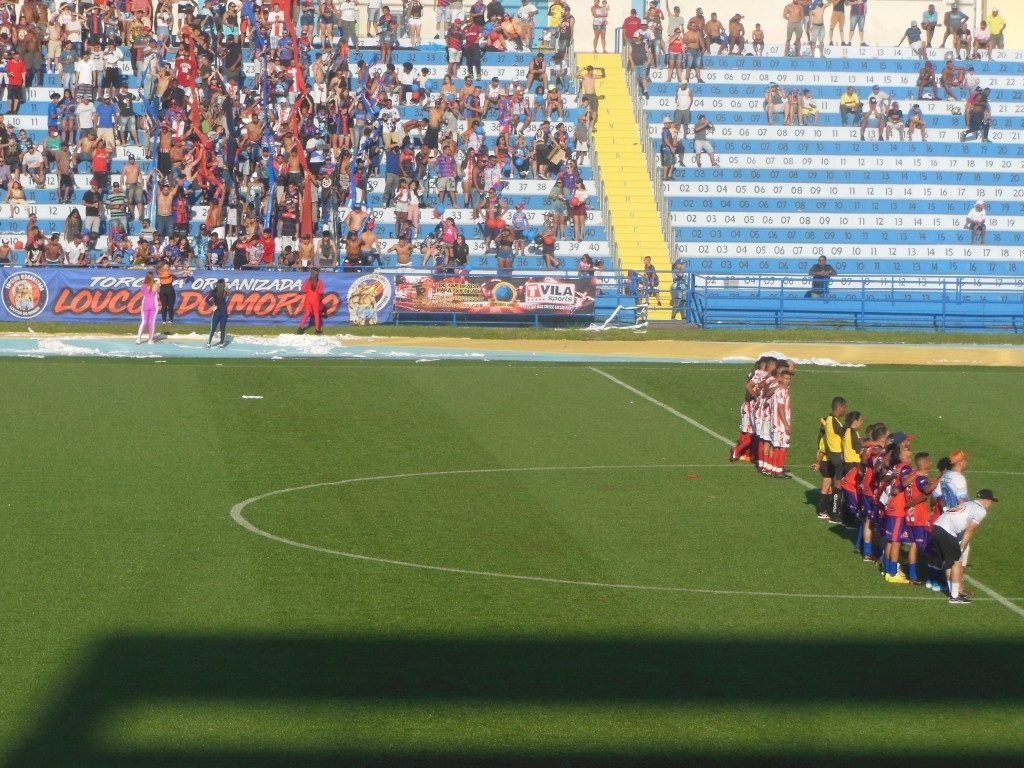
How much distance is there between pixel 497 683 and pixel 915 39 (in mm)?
47487

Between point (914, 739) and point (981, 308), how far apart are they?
35.1 meters

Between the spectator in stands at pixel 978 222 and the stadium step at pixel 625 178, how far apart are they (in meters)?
9.10

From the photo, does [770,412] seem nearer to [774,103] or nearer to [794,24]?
[774,103]

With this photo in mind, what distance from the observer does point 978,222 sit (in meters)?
48.5

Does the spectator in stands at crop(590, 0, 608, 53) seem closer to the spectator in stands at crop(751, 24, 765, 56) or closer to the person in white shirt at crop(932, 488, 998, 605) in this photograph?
the spectator in stands at crop(751, 24, 765, 56)

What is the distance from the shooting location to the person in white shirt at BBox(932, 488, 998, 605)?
46.3ft

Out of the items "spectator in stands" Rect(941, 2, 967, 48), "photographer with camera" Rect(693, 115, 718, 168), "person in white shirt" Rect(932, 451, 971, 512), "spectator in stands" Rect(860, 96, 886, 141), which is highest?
"spectator in stands" Rect(941, 2, 967, 48)

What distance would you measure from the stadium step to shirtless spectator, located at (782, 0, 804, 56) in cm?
551

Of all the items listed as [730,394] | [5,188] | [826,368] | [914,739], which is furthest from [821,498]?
[5,188]

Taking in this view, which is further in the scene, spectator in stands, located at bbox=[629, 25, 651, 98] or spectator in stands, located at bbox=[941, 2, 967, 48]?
spectator in stands, located at bbox=[941, 2, 967, 48]

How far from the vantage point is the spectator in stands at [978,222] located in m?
48.6

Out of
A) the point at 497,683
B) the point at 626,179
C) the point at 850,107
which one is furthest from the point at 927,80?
the point at 497,683

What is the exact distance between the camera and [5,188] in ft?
148

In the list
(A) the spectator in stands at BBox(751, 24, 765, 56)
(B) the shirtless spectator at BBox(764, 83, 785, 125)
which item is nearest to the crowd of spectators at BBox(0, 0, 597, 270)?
(B) the shirtless spectator at BBox(764, 83, 785, 125)
